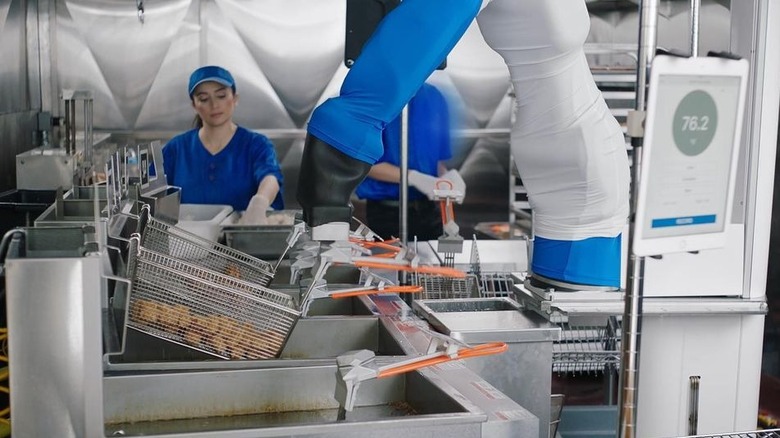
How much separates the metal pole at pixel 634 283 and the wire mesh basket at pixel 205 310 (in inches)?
33.5

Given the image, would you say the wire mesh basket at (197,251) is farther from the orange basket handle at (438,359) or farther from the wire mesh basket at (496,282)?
the wire mesh basket at (496,282)

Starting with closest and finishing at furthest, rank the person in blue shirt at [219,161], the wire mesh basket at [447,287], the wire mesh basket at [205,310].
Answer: the wire mesh basket at [205,310], the wire mesh basket at [447,287], the person in blue shirt at [219,161]

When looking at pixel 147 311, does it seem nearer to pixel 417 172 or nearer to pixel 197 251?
pixel 197 251

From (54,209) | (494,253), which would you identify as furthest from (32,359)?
(494,253)

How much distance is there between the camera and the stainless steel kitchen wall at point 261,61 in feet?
18.6

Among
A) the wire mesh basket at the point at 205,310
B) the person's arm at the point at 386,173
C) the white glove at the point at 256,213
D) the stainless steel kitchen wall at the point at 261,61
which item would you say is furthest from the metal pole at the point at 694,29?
the stainless steel kitchen wall at the point at 261,61

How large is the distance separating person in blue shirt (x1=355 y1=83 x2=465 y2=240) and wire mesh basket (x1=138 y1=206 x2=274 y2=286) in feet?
7.24

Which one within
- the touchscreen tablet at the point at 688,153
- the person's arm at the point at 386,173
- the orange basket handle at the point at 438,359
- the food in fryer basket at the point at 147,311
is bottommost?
the orange basket handle at the point at 438,359

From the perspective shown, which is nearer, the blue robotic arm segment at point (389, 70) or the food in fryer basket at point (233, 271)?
the blue robotic arm segment at point (389, 70)

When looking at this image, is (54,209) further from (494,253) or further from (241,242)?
(494,253)

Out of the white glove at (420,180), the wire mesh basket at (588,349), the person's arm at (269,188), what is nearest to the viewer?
the wire mesh basket at (588,349)

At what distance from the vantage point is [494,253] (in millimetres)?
→ 3596

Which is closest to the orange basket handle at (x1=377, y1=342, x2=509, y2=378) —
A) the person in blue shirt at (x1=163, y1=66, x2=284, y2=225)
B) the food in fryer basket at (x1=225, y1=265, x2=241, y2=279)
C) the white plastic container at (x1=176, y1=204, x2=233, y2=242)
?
the food in fryer basket at (x1=225, y1=265, x2=241, y2=279)

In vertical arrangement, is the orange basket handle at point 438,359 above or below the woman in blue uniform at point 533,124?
below
